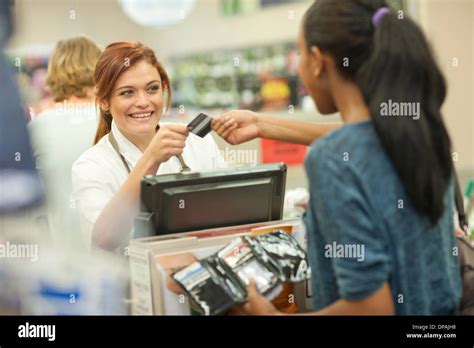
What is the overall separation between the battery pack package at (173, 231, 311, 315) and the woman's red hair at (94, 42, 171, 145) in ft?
2.06

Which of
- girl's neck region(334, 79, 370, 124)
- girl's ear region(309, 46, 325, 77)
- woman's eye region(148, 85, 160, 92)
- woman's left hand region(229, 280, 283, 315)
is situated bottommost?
woman's left hand region(229, 280, 283, 315)

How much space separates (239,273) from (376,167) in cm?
42

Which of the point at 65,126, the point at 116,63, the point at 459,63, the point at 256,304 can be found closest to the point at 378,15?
the point at 256,304

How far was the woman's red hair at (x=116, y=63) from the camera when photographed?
1984 millimetres

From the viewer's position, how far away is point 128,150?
78.7 inches

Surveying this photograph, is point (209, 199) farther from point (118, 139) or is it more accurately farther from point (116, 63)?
point (116, 63)

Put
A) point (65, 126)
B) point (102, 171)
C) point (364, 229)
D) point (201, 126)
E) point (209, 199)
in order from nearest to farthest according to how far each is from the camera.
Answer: point (364, 229) < point (209, 199) < point (201, 126) < point (102, 171) < point (65, 126)

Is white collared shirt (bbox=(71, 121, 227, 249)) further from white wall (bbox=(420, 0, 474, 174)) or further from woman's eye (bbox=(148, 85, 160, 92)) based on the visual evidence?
white wall (bbox=(420, 0, 474, 174))

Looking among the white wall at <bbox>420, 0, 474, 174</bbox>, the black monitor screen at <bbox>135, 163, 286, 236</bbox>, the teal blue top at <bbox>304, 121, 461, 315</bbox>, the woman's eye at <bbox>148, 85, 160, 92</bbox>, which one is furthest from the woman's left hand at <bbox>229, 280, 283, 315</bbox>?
the white wall at <bbox>420, 0, 474, 174</bbox>

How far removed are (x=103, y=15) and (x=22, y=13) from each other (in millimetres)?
418

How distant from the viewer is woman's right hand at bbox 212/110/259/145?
1927mm

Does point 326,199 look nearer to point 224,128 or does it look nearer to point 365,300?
point 365,300

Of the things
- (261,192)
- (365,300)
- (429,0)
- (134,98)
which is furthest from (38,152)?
(429,0)
